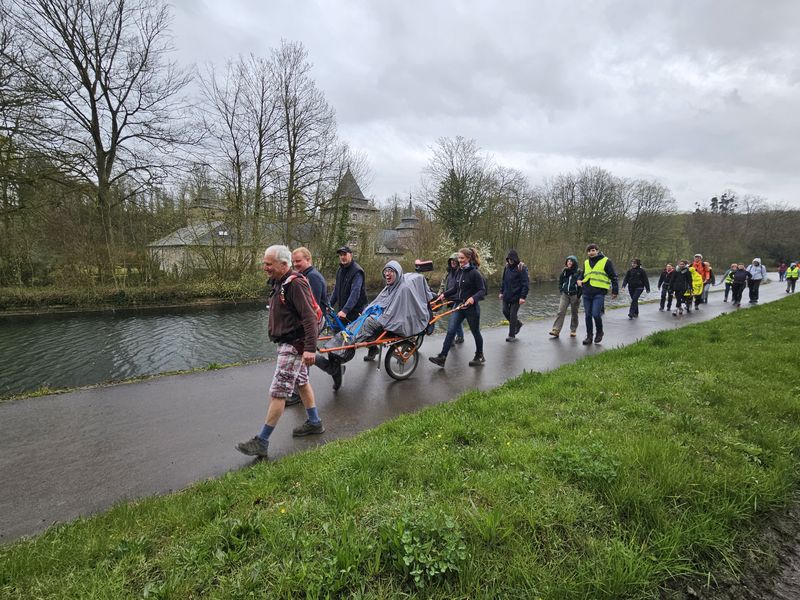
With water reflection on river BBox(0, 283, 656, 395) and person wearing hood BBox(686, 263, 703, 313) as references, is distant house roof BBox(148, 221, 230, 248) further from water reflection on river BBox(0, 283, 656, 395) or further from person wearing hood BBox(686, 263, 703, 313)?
person wearing hood BBox(686, 263, 703, 313)

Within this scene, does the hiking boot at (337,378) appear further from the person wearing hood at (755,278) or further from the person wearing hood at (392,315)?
the person wearing hood at (755,278)

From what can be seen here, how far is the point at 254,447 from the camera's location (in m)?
3.62

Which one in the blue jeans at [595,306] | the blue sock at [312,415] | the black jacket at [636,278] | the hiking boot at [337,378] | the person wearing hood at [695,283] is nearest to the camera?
the blue sock at [312,415]

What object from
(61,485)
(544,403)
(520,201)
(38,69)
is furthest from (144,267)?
(520,201)

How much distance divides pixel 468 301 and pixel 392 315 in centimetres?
156

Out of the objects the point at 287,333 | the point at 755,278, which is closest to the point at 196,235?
the point at 287,333

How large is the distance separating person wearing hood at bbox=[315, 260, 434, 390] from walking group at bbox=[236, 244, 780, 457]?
0.6 inches

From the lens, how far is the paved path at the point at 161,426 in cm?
317

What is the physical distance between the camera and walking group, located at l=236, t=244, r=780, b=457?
150 inches

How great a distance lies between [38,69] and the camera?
14.5 meters

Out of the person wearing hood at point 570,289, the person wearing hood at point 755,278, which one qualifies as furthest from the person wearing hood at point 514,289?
the person wearing hood at point 755,278

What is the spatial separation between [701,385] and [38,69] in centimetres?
2221

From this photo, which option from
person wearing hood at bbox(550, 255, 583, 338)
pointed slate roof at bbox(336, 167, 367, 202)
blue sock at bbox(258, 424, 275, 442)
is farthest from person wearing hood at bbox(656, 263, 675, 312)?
pointed slate roof at bbox(336, 167, 367, 202)

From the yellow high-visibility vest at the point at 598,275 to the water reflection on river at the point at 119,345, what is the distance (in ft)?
27.3
